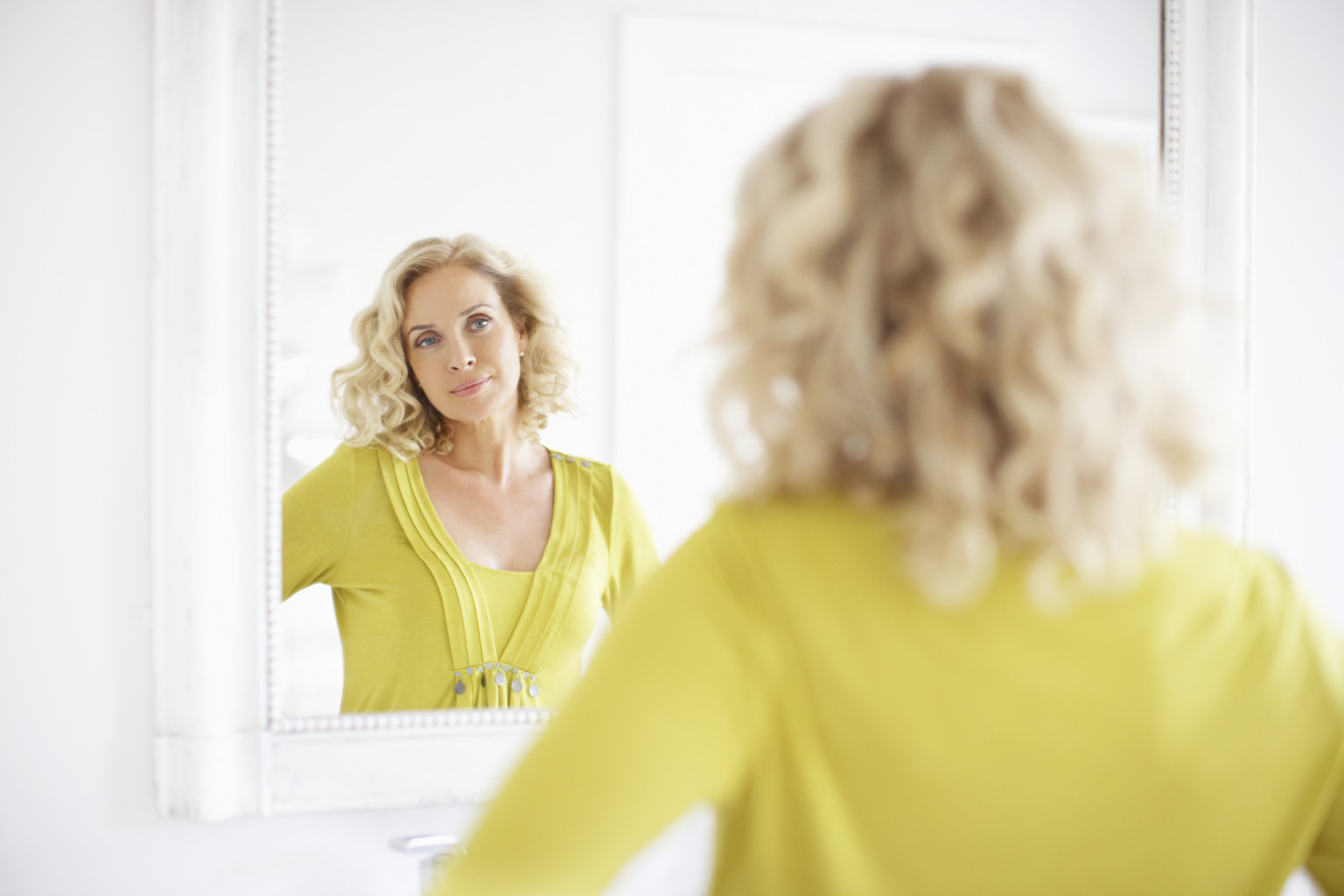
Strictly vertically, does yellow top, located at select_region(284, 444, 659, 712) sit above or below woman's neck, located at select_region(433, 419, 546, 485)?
below

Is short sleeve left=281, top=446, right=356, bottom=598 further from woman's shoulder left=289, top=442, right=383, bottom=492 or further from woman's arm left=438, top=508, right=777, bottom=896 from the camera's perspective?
woman's arm left=438, top=508, right=777, bottom=896

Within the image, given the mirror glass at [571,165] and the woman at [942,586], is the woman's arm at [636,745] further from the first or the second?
the mirror glass at [571,165]

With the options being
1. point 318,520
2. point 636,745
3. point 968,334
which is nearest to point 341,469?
point 318,520

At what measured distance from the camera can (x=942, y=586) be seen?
18.6 inches

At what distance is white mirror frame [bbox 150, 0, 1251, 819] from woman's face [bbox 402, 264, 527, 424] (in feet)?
0.43

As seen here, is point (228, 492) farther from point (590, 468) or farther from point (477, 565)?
point (590, 468)

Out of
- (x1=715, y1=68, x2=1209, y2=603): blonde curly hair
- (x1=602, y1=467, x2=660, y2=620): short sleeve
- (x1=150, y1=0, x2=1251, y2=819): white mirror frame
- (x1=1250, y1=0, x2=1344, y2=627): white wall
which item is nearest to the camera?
(x1=715, y1=68, x2=1209, y2=603): blonde curly hair

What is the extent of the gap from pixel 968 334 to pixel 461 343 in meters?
0.57

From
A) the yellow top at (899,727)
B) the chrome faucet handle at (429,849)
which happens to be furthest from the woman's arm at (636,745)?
the chrome faucet handle at (429,849)

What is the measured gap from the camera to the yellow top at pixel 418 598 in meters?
0.89

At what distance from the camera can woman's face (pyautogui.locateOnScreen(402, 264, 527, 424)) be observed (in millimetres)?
910

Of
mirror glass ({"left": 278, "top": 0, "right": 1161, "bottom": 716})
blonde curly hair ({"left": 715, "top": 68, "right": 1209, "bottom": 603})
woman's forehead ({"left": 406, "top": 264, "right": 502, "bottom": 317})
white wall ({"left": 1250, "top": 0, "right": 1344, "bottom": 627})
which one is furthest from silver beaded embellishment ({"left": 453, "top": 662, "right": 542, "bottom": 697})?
white wall ({"left": 1250, "top": 0, "right": 1344, "bottom": 627})

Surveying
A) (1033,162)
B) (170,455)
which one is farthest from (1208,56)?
(170,455)

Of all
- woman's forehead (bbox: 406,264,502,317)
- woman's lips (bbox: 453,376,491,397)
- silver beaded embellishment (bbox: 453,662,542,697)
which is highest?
woman's forehead (bbox: 406,264,502,317)
